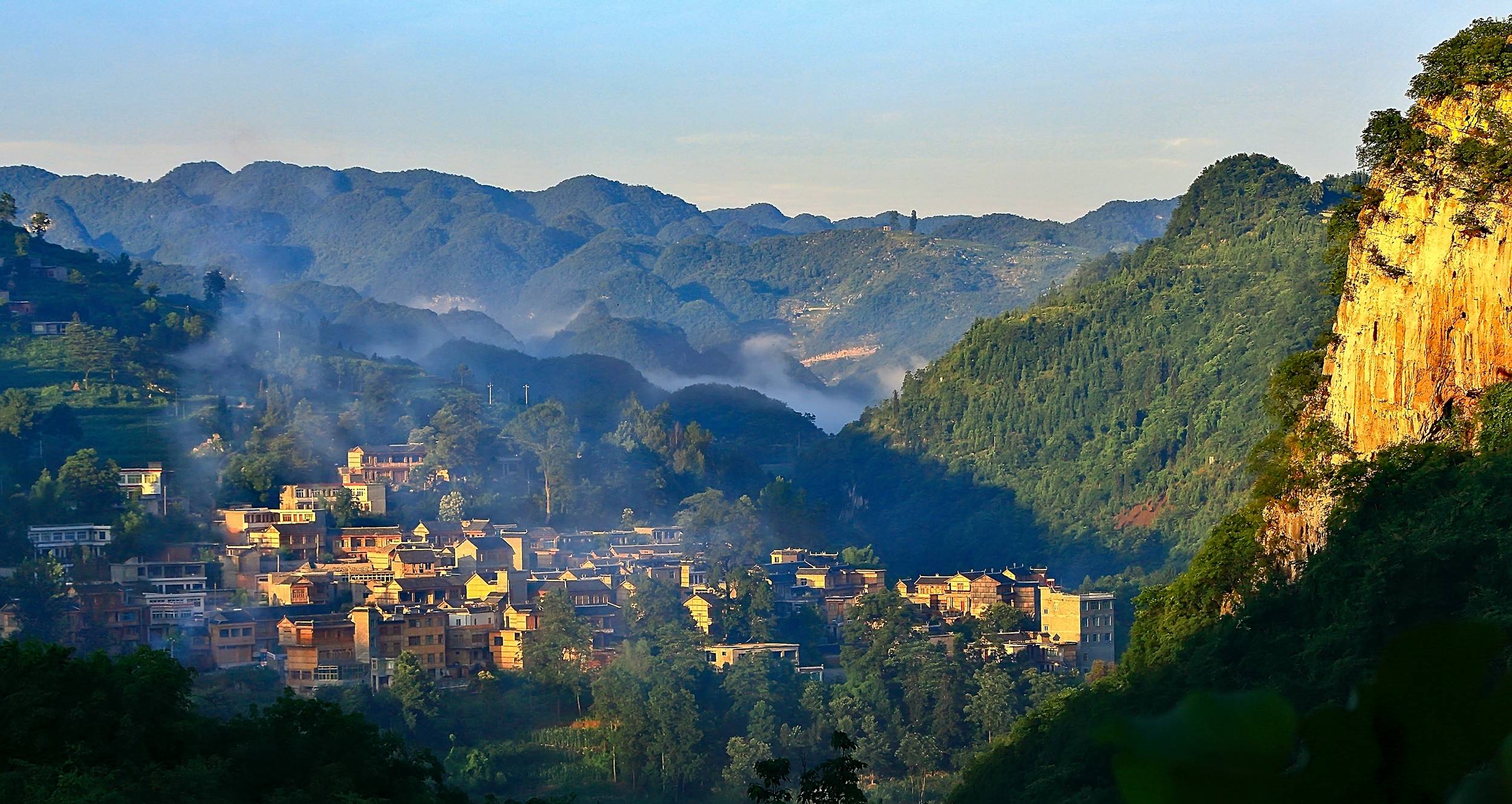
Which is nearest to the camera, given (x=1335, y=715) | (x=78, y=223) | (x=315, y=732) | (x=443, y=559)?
(x=1335, y=715)

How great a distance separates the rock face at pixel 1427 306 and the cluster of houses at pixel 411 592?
14918 mm

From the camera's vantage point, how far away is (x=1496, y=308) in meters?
13.5

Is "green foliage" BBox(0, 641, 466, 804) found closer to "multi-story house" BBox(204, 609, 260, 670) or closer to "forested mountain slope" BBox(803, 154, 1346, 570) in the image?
"multi-story house" BBox(204, 609, 260, 670)

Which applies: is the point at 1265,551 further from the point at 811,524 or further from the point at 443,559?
the point at 811,524

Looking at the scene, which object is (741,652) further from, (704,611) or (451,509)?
(451,509)

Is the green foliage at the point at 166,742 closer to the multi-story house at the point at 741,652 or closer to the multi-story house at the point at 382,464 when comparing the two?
the multi-story house at the point at 741,652

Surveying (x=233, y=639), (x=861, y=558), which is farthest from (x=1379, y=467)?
(x=861, y=558)

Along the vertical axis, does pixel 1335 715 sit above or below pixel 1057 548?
above

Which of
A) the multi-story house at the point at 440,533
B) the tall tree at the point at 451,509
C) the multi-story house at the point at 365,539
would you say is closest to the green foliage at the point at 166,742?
the multi-story house at the point at 365,539

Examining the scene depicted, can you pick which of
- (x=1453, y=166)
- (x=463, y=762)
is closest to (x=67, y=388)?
(x=463, y=762)

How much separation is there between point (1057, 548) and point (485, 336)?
65.1 m

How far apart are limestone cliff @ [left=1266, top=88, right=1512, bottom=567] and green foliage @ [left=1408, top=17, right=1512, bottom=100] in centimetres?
9

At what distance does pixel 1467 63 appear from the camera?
46.0ft

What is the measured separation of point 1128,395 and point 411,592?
19.0 meters
